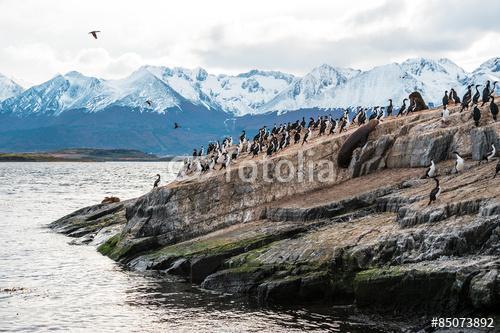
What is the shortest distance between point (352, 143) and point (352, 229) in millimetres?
12602

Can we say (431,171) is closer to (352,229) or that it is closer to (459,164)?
(459,164)

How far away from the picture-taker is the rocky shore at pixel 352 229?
2927 centimetres

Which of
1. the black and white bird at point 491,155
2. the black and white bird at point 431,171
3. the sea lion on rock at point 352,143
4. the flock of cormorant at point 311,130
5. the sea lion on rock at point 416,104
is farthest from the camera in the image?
the sea lion on rock at point 416,104

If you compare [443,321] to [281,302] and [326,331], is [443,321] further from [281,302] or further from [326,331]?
[281,302]

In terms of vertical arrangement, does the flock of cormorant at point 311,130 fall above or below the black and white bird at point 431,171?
above

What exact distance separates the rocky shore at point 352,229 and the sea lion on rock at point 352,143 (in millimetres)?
524

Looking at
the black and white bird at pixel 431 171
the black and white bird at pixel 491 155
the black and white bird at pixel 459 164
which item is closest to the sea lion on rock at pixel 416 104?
the black and white bird at pixel 431 171

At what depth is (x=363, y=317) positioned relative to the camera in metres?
30.9

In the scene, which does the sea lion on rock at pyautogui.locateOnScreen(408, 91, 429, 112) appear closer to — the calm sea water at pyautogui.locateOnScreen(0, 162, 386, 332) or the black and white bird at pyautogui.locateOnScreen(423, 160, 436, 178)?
the black and white bird at pyautogui.locateOnScreen(423, 160, 436, 178)

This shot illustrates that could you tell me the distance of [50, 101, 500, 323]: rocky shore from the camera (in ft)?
96.0

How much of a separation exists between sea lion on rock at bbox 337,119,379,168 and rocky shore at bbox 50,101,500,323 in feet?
1.72

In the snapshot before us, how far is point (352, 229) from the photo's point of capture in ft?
120

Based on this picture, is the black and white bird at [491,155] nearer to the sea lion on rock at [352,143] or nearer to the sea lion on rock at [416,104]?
the sea lion on rock at [352,143]

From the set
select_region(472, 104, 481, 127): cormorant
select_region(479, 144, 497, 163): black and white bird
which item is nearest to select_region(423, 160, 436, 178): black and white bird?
select_region(479, 144, 497, 163): black and white bird
